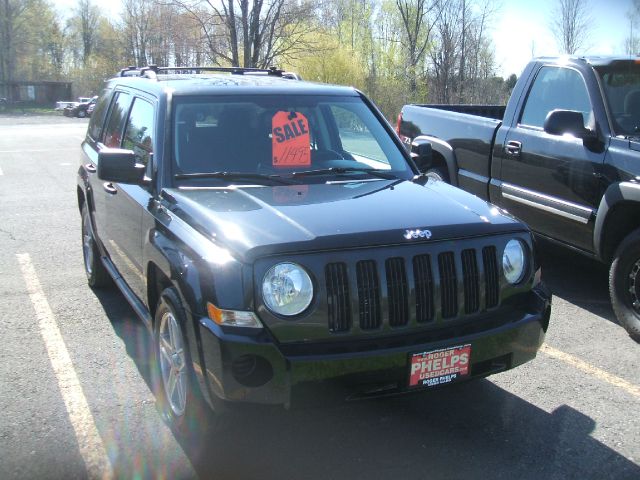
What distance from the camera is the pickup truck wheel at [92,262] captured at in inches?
235

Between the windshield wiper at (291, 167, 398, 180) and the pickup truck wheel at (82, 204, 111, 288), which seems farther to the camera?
the pickup truck wheel at (82, 204, 111, 288)

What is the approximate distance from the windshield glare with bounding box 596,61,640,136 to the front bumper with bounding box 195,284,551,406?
293cm

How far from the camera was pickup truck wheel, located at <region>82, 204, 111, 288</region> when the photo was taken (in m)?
5.96

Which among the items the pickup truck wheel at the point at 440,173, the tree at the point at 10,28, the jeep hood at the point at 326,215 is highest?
the tree at the point at 10,28

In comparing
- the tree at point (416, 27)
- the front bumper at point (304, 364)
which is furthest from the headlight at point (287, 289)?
the tree at point (416, 27)

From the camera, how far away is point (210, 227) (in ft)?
10.8

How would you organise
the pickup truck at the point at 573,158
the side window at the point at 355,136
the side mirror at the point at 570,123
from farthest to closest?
the side mirror at the point at 570,123
the pickup truck at the point at 573,158
the side window at the point at 355,136

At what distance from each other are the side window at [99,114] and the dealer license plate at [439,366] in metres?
3.77

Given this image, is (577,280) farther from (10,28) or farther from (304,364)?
(10,28)

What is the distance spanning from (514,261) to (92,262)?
3903 mm

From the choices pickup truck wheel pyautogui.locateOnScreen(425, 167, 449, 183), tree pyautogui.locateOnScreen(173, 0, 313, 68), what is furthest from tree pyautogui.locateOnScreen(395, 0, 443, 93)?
pickup truck wheel pyautogui.locateOnScreen(425, 167, 449, 183)

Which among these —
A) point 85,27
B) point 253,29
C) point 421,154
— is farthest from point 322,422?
point 85,27

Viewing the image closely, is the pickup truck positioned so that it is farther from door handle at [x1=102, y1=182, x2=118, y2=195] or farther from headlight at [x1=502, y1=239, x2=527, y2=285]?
door handle at [x1=102, y1=182, x2=118, y2=195]

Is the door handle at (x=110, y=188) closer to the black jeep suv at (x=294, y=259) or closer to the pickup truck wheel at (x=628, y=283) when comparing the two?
the black jeep suv at (x=294, y=259)
